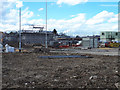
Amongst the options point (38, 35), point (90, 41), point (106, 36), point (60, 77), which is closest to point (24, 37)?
point (38, 35)

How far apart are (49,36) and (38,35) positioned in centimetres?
372

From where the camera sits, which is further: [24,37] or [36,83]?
[24,37]

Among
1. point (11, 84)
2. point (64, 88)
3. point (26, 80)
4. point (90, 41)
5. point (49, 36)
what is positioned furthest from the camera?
point (49, 36)

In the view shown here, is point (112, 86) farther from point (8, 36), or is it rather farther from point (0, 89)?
point (8, 36)

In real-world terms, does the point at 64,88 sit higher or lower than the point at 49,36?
lower

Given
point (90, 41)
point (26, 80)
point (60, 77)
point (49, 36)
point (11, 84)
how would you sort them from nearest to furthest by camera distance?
point (11, 84), point (26, 80), point (60, 77), point (90, 41), point (49, 36)

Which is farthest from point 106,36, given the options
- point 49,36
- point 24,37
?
point 24,37

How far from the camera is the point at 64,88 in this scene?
177 inches

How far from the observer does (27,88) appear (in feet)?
14.9

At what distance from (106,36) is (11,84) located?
6298 cm

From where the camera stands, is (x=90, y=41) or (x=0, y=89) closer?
(x=0, y=89)

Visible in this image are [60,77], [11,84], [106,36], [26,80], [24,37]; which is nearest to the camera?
[11,84]

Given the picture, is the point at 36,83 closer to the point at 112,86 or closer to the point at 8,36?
the point at 112,86

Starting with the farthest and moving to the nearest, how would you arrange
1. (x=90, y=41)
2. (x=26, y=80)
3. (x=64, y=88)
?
(x=90, y=41), (x=26, y=80), (x=64, y=88)
